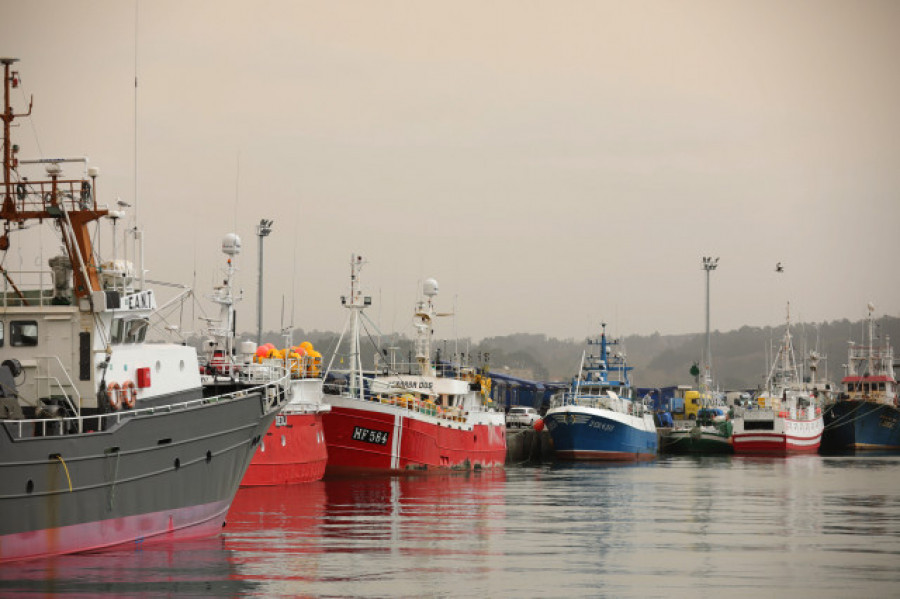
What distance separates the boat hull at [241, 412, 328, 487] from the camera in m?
Result: 51.8

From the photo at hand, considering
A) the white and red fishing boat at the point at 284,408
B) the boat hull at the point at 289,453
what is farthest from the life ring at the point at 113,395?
the boat hull at the point at 289,453

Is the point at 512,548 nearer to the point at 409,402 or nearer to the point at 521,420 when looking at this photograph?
the point at 409,402

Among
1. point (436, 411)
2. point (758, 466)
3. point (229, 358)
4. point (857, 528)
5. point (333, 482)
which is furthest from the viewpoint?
point (758, 466)

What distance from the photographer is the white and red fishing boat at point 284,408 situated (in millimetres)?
50094

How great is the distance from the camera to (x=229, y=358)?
49.9 meters

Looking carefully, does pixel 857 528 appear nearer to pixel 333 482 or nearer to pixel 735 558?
pixel 735 558

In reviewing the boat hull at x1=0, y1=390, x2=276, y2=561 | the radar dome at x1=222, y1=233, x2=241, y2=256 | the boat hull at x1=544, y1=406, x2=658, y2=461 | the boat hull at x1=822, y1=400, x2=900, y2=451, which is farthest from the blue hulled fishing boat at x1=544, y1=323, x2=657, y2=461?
the boat hull at x1=0, y1=390, x2=276, y2=561

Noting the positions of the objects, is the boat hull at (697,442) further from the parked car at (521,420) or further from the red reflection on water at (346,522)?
the red reflection on water at (346,522)

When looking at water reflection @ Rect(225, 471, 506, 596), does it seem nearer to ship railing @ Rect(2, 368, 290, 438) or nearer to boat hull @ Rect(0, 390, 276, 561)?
boat hull @ Rect(0, 390, 276, 561)

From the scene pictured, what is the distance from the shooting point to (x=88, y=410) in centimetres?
3084

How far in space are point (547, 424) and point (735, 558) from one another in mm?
56946

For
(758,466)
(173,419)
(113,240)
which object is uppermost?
(113,240)

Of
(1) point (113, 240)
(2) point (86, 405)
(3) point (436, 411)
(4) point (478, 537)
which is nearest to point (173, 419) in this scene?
(2) point (86, 405)

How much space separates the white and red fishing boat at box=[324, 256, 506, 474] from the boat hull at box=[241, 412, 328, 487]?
4192 millimetres
